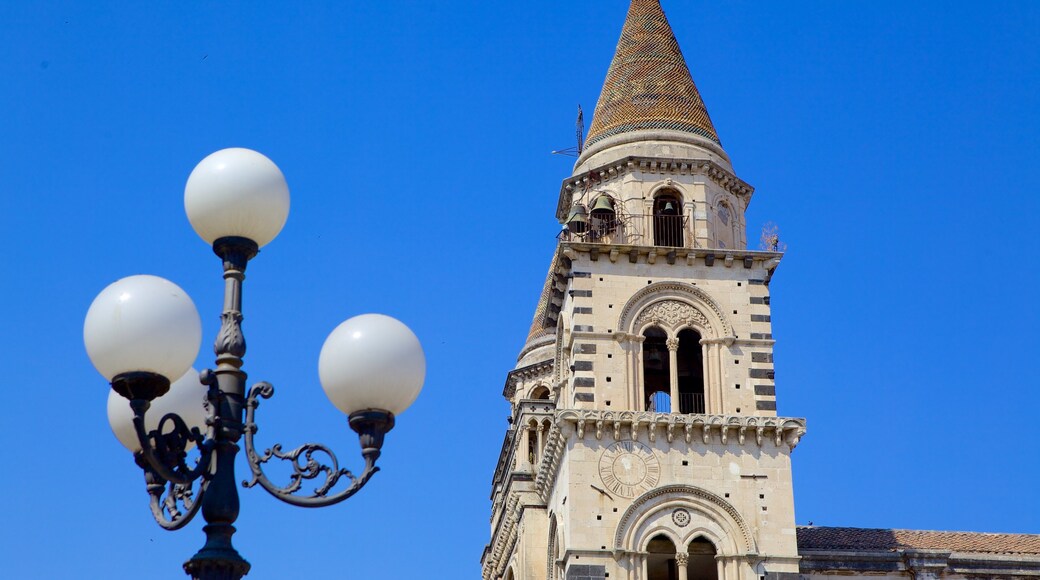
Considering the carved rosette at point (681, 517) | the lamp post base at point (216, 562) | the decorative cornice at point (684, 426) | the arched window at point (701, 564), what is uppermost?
the decorative cornice at point (684, 426)

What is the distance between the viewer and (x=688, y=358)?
36094 mm

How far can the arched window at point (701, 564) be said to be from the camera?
33.9 meters

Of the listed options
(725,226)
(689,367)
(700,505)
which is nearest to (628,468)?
(700,505)

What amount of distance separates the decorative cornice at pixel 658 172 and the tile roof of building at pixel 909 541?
8.91m

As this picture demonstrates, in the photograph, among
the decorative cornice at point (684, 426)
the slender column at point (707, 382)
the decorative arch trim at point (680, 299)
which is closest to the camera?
the decorative cornice at point (684, 426)

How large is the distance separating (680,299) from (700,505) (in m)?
5.22

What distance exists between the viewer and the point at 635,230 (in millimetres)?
35844

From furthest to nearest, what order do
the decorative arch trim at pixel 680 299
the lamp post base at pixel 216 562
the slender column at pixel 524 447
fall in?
the slender column at pixel 524 447 < the decorative arch trim at pixel 680 299 < the lamp post base at pixel 216 562

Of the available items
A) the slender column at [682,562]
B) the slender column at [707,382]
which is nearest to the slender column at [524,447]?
the slender column at [707,382]

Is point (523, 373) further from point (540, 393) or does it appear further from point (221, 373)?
point (221, 373)

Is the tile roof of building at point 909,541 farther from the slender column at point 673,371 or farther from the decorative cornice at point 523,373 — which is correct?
the decorative cornice at point 523,373

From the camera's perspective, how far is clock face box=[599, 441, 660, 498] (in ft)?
108

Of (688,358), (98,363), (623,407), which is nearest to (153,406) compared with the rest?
(98,363)

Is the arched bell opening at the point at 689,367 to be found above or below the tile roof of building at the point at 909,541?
above
